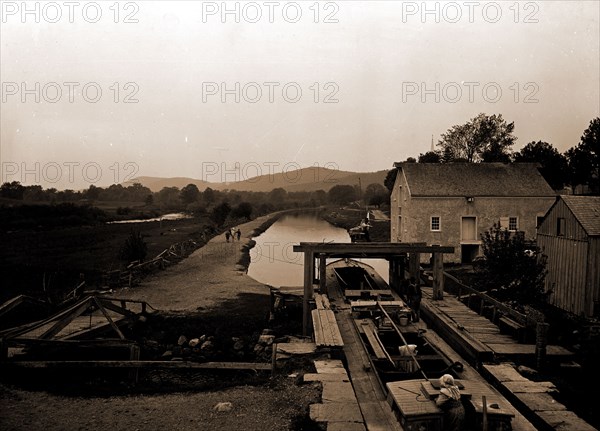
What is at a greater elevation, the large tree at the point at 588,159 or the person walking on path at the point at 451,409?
the large tree at the point at 588,159

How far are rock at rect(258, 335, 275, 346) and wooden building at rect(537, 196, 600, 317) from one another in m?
10.5

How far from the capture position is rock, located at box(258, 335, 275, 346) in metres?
17.0

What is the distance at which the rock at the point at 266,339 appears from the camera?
17016 mm

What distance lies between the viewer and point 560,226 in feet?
67.4

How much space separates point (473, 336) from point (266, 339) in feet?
22.7

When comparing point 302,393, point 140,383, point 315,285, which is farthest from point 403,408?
point 315,285

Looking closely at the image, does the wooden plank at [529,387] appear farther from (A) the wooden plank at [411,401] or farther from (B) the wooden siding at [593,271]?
(B) the wooden siding at [593,271]

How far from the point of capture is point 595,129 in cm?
5544

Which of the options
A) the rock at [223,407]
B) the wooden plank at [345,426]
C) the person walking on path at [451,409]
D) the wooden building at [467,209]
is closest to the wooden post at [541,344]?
the person walking on path at [451,409]

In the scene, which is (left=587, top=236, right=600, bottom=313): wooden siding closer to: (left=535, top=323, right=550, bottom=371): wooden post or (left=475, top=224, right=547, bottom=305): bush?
(left=475, top=224, right=547, bottom=305): bush

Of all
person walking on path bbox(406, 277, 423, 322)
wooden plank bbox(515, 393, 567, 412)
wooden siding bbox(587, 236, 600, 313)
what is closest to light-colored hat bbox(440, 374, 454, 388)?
wooden plank bbox(515, 393, 567, 412)

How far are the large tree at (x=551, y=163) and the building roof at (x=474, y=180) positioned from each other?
994 inches

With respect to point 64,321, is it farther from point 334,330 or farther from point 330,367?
point 330,367

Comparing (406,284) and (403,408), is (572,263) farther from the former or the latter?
(403,408)
